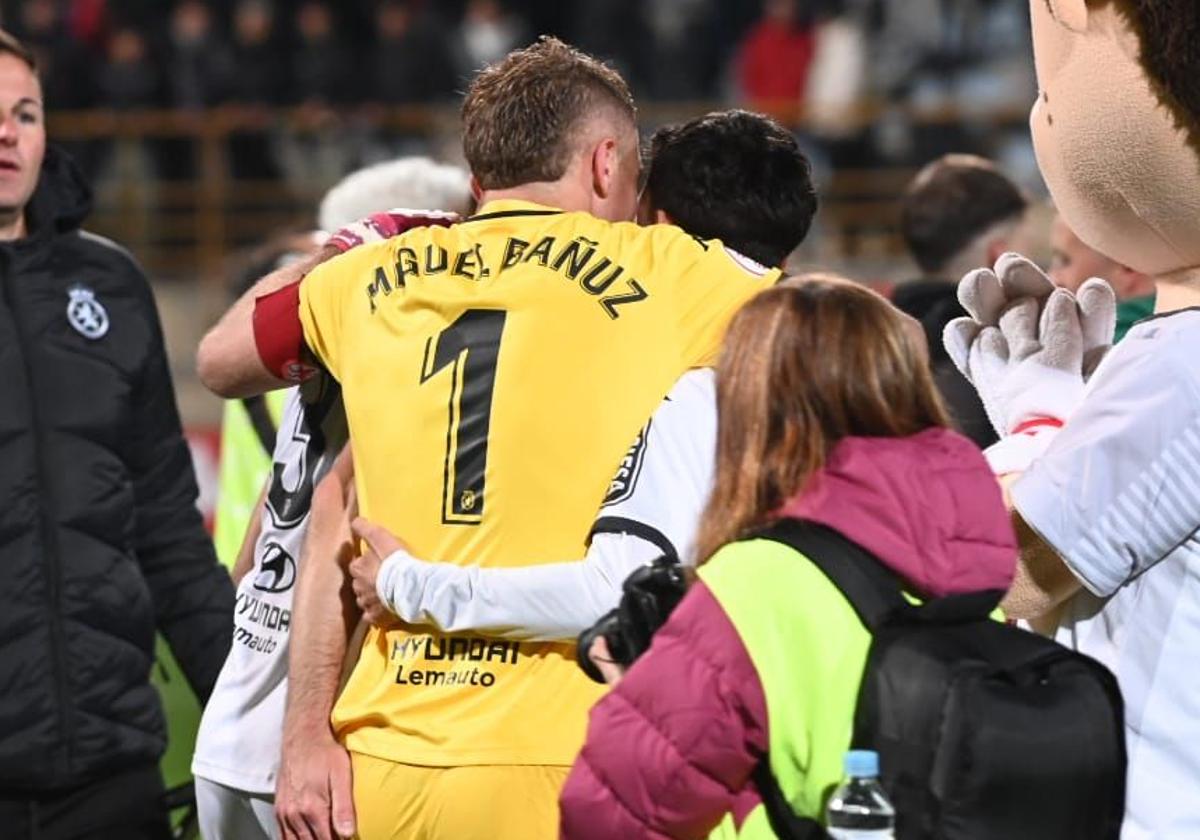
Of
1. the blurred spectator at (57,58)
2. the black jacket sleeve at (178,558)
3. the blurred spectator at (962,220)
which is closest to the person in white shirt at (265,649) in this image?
the black jacket sleeve at (178,558)

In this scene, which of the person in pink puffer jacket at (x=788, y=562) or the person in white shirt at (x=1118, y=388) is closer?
the person in pink puffer jacket at (x=788, y=562)

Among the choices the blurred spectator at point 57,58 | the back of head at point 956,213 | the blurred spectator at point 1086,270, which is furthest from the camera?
the blurred spectator at point 57,58

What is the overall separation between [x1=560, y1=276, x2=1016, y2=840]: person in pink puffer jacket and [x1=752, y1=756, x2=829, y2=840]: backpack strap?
1 cm

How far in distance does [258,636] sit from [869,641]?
1.78 meters

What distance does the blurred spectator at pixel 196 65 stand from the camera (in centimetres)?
1576

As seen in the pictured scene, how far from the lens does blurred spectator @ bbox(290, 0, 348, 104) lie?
1591cm

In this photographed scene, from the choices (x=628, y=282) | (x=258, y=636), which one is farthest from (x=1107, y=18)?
(x=258, y=636)

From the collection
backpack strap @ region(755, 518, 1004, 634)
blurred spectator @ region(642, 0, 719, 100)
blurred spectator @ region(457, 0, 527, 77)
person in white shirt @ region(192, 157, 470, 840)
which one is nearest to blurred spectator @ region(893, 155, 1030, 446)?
person in white shirt @ region(192, 157, 470, 840)

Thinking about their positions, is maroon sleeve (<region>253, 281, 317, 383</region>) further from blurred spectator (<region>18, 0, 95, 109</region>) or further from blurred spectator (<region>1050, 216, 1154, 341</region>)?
blurred spectator (<region>18, 0, 95, 109</region>)

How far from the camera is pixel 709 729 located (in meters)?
2.80

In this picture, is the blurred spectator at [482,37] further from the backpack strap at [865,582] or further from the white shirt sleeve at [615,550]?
the backpack strap at [865,582]

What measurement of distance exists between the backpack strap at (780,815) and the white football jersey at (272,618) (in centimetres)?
151

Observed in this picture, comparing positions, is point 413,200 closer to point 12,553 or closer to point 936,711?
point 12,553

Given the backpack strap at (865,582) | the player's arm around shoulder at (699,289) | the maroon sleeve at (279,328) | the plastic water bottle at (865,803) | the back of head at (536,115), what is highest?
the back of head at (536,115)
